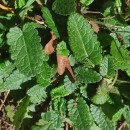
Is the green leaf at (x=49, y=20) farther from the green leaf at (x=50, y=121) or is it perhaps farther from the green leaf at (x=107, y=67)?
the green leaf at (x=50, y=121)

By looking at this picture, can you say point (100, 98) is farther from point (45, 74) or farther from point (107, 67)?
point (45, 74)

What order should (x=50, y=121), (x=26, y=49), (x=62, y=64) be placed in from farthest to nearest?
(x=50, y=121) → (x=62, y=64) → (x=26, y=49)

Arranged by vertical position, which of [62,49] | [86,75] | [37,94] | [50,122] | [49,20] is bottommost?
[50,122]

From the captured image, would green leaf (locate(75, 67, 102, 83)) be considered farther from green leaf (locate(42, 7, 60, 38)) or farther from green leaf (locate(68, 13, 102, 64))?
green leaf (locate(42, 7, 60, 38))

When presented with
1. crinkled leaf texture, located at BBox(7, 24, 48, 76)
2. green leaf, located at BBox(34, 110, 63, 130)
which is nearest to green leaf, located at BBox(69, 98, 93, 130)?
green leaf, located at BBox(34, 110, 63, 130)

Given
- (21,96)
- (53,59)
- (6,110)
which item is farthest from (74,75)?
(6,110)

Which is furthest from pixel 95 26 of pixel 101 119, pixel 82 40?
pixel 101 119

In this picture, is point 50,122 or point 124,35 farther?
point 50,122
